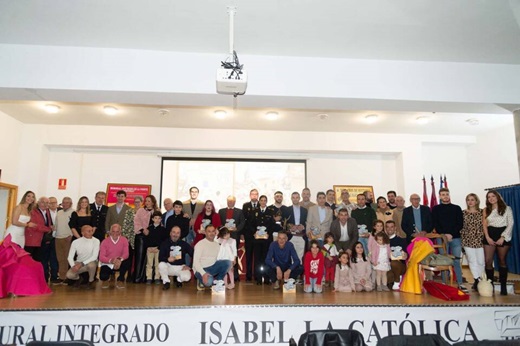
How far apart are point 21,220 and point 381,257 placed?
5650 millimetres

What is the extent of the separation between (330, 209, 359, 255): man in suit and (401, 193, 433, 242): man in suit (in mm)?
915

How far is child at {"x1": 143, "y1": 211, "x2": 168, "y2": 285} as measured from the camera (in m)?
6.17

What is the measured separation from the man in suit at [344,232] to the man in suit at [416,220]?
36.0 inches

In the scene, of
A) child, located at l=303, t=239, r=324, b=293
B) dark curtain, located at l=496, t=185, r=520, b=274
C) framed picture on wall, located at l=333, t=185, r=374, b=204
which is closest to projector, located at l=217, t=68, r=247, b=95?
child, located at l=303, t=239, r=324, b=293

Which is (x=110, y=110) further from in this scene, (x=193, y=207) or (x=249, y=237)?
(x=249, y=237)

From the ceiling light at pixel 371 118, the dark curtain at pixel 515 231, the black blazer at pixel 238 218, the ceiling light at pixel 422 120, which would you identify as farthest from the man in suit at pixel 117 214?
the dark curtain at pixel 515 231

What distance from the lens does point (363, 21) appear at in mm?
4094

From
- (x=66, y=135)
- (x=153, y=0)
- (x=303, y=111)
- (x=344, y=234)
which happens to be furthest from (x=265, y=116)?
(x=66, y=135)

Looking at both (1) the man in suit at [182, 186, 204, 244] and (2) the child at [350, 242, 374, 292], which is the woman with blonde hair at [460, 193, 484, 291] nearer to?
(2) the child at [350, 242, 374, 292]

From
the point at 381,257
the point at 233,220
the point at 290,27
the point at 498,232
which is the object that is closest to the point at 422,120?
the point at 498,232

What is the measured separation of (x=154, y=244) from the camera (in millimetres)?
6211

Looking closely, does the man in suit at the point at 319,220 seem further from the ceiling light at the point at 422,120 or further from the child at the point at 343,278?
the ceiling light at the point at 422,120

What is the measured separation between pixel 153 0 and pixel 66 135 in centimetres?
592

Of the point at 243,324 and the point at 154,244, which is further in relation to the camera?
the point at 154,244
